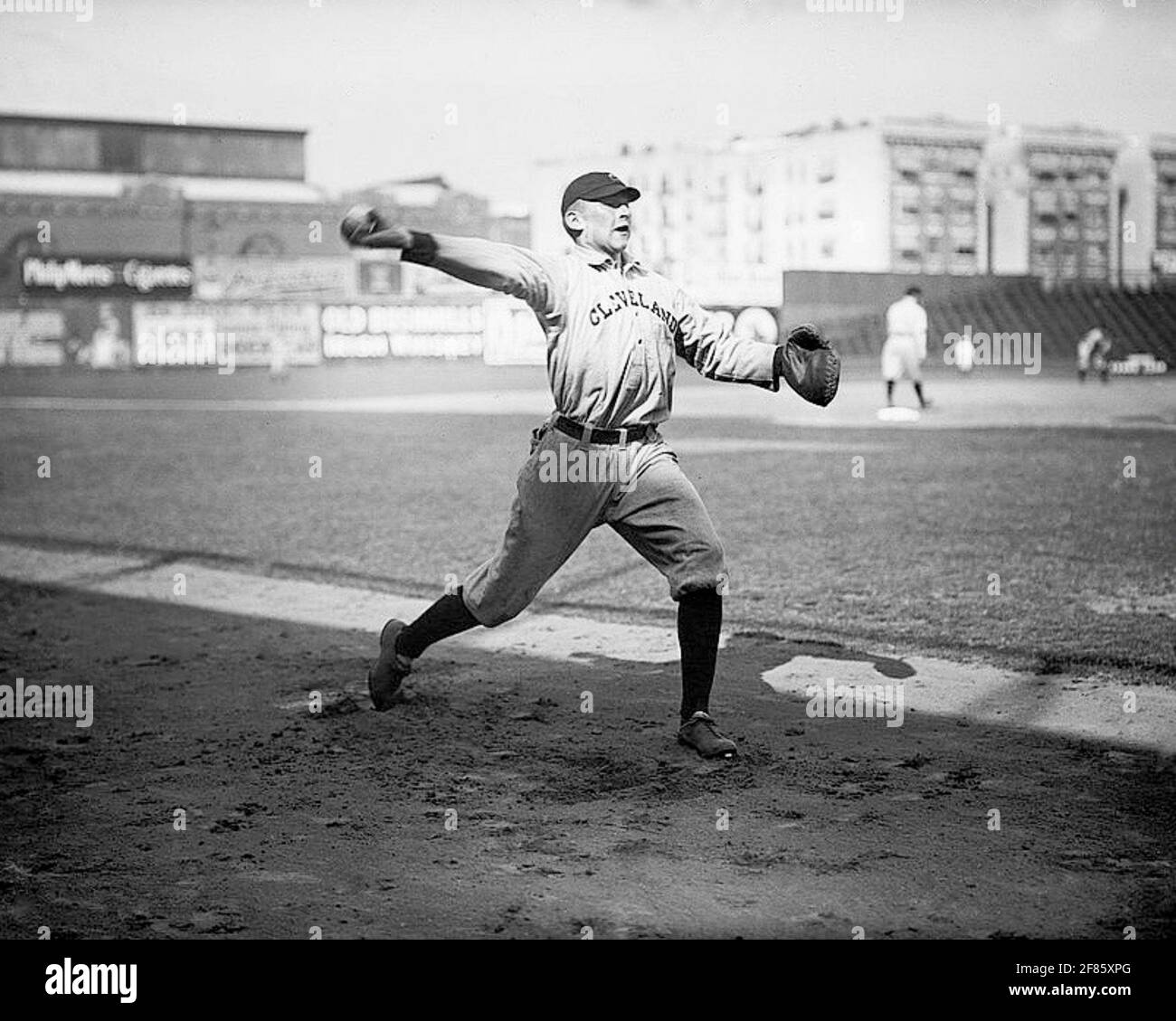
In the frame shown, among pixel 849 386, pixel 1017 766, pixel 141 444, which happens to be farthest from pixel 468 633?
pixel 849 386

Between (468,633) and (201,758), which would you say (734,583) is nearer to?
(468,633)

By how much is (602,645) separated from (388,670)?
69.7 inches

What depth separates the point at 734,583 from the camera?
9.74m

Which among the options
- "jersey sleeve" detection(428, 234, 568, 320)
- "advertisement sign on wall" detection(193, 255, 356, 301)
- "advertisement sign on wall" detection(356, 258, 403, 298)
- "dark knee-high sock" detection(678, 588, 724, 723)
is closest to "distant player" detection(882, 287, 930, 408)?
"dark knee-high sock" detection(678, 588, 724, 723)

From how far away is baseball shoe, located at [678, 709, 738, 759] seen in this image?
5496 mm

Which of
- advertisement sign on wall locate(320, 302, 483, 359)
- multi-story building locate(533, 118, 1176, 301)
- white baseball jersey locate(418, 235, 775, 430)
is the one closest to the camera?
white baseball jersey locate(418, 235, 775, 430)

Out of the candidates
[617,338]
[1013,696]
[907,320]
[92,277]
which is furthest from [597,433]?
[92,277]

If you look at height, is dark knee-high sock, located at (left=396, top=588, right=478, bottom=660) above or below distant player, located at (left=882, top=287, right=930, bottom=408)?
below

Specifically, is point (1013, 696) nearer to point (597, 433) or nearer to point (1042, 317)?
point (597, 433)

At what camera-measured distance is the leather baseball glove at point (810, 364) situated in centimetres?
545

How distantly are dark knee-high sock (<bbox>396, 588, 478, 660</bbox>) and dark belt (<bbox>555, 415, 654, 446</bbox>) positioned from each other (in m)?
0.87

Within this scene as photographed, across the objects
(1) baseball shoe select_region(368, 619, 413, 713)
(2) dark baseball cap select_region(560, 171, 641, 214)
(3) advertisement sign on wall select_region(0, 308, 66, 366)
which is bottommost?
(1) baseball shoe select_region(368, 619, 413, 713)

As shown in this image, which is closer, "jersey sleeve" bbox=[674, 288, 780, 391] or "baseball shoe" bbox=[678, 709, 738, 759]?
"baseball shoe" bbox=[678, 709, 738, 759]

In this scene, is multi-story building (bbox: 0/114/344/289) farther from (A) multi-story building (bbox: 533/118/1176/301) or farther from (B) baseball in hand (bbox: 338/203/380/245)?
(B) baseball in hand (bbox: 338/203/380/245)
